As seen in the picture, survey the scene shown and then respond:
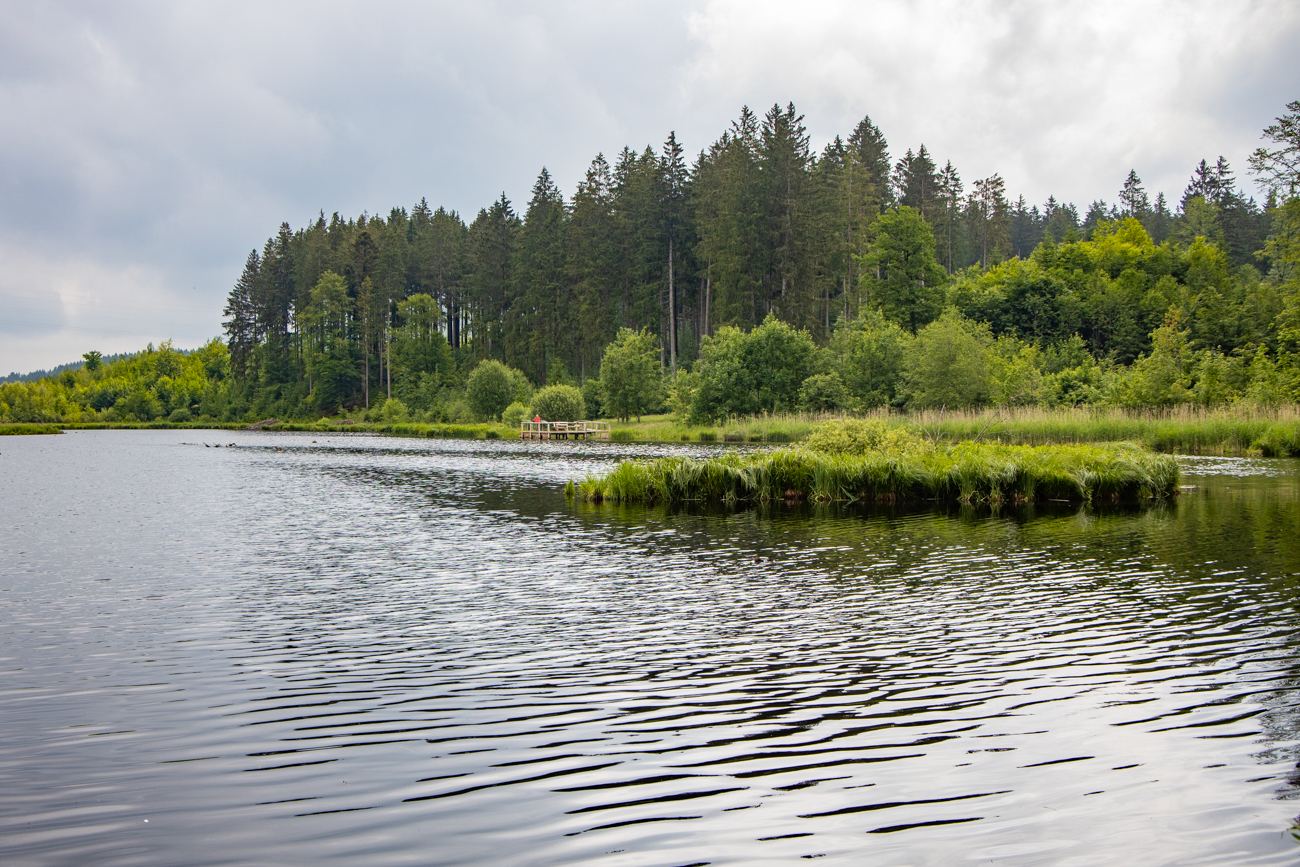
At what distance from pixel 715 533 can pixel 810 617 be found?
307 inches

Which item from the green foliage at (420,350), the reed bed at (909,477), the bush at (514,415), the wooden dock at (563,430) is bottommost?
the reed bed at (909,477)

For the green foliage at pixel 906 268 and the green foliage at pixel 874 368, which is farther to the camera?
the green foliage at pixel 906 268

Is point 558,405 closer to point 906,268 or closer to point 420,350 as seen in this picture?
point 906,268

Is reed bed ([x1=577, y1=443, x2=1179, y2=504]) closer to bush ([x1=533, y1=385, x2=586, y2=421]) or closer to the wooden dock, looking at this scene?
the wooden dock

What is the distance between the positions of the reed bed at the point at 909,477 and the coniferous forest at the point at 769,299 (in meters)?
22.5

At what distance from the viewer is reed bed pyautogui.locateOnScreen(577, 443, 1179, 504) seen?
22406 mm

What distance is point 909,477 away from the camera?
74.7 feet

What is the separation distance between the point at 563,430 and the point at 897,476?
4384 centimetres

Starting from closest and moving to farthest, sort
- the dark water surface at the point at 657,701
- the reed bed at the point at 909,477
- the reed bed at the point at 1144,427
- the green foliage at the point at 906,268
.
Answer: the dark water surface at the point at 657,701
the reed bed at the point at 909,477
the reed bed at the point at 1144,427
the green foliage at the point at 906,268

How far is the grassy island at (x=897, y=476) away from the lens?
22422mm

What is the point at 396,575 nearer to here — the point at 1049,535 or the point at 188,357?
the point at 1049,535

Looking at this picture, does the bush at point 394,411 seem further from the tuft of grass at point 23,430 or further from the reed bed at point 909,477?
the reed bed at point 909,477

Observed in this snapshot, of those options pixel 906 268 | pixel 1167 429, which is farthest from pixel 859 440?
pixel 906 268

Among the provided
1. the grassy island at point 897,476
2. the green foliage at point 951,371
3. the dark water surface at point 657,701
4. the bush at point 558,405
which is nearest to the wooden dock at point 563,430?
the bush at point 558,405
